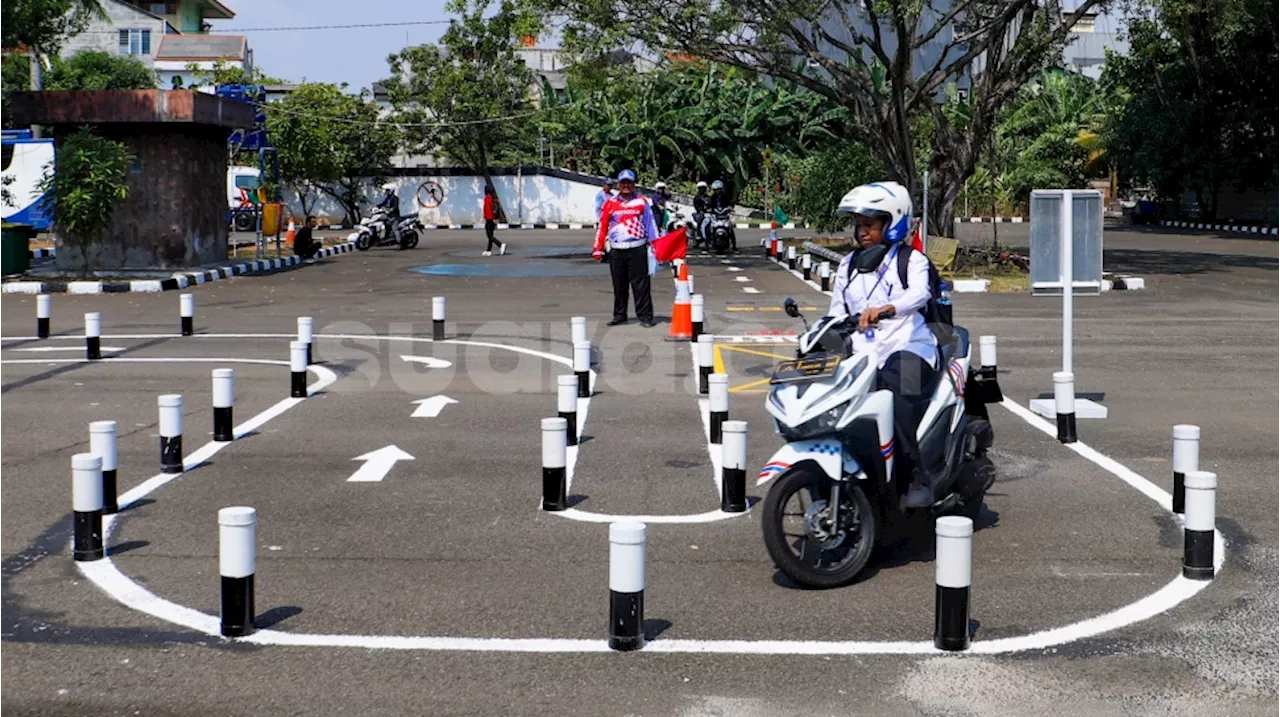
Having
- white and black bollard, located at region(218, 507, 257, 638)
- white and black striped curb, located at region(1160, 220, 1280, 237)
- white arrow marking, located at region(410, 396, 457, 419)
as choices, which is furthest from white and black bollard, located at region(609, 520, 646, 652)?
white and black striped curb, located at region(1160, 220, 1280, 237)

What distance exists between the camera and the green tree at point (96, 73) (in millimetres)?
66875

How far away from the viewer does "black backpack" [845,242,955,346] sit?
305 inches

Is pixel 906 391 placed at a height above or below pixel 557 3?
below

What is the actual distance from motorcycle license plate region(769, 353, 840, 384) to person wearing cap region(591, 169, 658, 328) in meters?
10.5

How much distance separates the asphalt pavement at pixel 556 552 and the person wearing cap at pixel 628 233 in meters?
1.49

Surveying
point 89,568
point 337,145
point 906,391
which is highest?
point 337,145

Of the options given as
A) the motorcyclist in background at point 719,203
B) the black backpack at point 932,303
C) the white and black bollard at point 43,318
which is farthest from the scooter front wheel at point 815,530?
the motorcyclist in background at point 719,203

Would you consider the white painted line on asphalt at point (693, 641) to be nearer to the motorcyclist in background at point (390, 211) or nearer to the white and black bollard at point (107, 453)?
the white and black bollard at point (107, 453)

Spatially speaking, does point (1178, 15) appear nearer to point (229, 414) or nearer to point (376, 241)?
point (376, 241)

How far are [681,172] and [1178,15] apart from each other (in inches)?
1176

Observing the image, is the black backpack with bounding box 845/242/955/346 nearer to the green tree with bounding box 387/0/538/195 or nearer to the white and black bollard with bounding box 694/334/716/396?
the white and black bollard with bounding box 694/334/716/396

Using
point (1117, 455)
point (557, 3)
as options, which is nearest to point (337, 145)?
point (557, 3)

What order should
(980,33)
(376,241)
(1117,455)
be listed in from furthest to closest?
1. (376,241)
2. (980,33)
3. (1117,455)

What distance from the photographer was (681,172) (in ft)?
193
